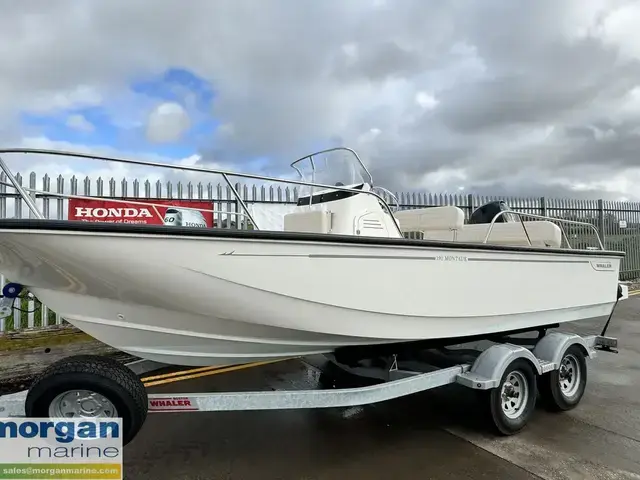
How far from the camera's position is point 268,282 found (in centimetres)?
282

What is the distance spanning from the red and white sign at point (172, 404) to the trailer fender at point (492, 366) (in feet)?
6.62

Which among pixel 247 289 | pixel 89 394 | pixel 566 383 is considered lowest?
pixel 566 383

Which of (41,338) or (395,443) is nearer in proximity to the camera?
(395,443)

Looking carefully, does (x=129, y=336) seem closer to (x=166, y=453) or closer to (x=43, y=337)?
(x=166, y=453)

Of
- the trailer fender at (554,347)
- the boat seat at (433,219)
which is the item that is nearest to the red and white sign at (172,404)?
the trailer fender at (554,347)

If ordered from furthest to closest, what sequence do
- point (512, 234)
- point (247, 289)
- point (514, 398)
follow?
point (512, 234) < point (514, 398) < point (247, 289)

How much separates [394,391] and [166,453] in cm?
171

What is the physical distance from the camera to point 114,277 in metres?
2.58

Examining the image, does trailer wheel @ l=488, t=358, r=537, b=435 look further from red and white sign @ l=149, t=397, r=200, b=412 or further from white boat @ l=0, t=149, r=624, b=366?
red and white sign @ l=149, t=397, r=200, b=412

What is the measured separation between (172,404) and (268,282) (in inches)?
38.4

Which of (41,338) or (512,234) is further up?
(512,234)

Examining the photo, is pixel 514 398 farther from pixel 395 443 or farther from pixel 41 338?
pixel 41 338

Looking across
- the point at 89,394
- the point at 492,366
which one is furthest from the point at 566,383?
the point at 89,394

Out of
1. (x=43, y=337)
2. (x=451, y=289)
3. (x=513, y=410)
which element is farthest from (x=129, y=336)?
(x=43, y=337)
